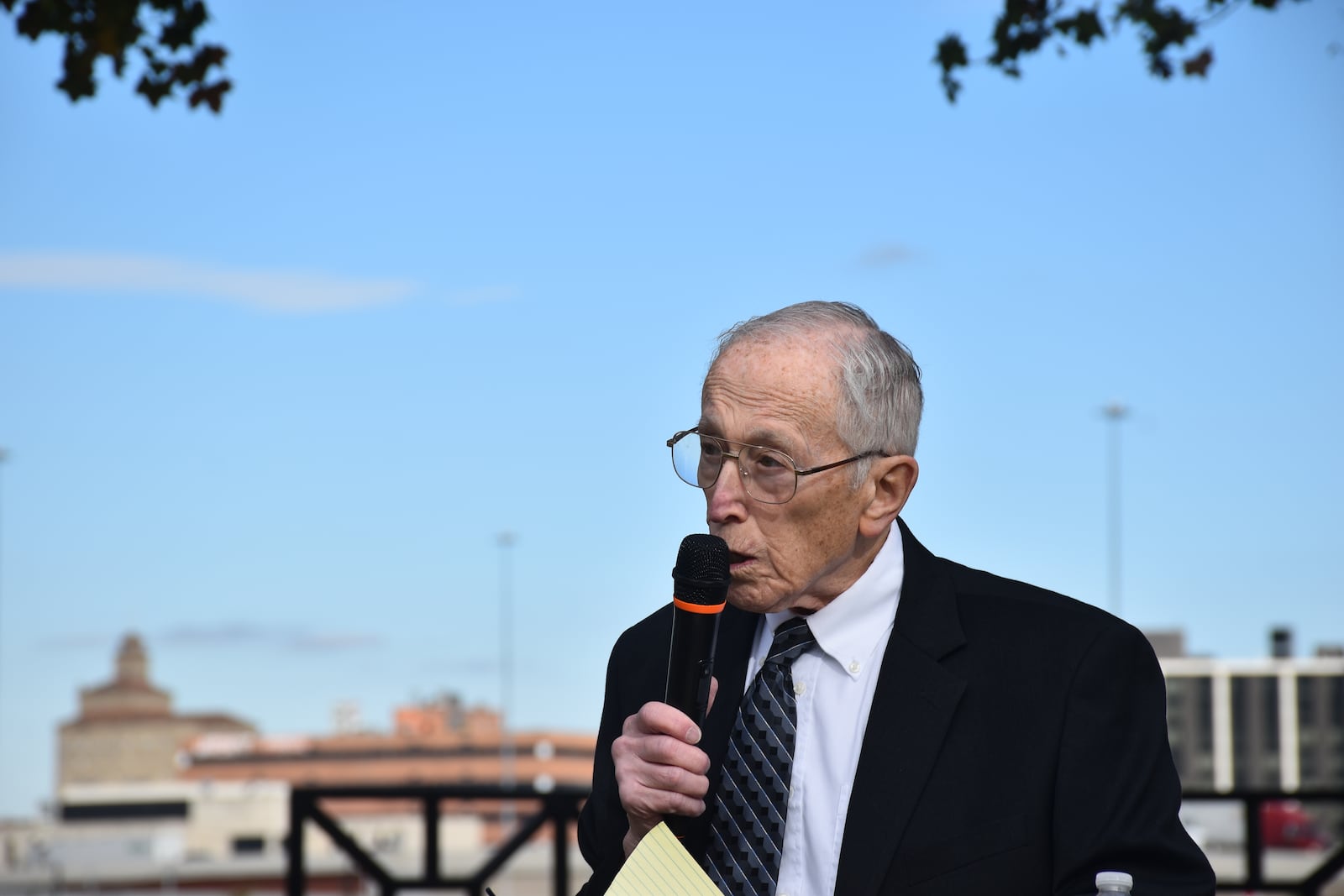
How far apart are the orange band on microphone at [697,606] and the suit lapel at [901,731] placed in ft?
1.04

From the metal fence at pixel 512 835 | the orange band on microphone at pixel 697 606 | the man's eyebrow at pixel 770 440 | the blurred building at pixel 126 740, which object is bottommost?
the blurred building at pixel 126 740

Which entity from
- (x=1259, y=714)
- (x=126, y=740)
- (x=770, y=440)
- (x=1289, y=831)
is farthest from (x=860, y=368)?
(x=126, y=740)

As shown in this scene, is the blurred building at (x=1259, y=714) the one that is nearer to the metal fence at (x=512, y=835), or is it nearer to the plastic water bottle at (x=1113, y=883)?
the metal fence at (x=512, y=835)

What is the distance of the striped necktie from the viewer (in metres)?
2.16

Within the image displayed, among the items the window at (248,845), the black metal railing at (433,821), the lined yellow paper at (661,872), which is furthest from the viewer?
the window at (248,845)

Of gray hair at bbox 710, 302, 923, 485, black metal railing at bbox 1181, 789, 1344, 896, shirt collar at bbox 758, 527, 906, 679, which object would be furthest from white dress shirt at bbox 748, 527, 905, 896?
black metal railing at bbox 1181, 789, 1344, 896

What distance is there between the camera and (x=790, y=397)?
2154 millimetres

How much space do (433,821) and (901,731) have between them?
4851mm

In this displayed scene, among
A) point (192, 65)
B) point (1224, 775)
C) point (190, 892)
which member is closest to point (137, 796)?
point (190, 892)

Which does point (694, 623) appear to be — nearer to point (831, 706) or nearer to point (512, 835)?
point (831, 706)

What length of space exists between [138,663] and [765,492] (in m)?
161

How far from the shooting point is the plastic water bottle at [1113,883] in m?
1.80

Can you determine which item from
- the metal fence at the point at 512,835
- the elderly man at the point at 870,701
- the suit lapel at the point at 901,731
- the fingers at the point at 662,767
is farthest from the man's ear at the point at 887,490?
the metal fence at the point at 512,835

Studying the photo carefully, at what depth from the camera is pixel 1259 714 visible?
104125mm
